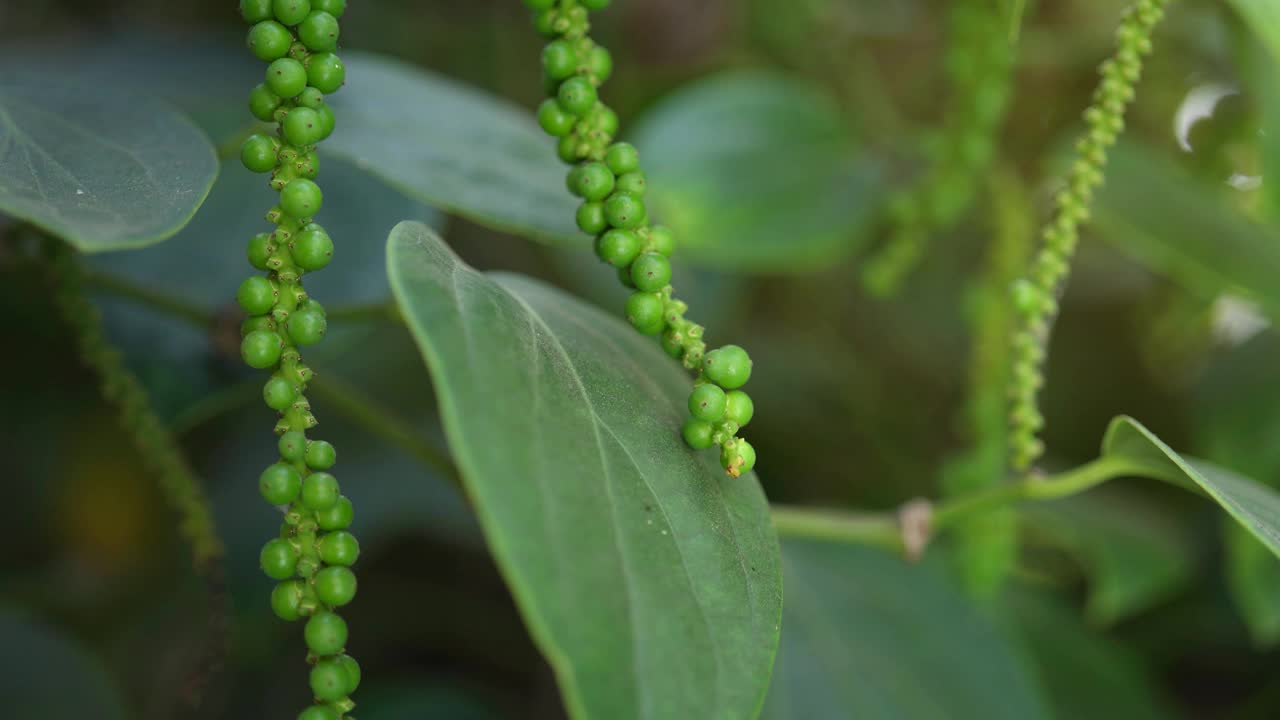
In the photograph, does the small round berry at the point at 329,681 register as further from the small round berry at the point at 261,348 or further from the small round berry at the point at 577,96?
the small round berry at the point at 577,96

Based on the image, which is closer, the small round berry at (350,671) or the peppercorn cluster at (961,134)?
the small round berry at (350,671)

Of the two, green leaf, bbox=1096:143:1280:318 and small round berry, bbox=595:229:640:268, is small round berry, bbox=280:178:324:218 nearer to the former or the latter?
small round berry, bbox=595:229:640:268

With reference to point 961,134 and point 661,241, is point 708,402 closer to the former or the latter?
point 661,241

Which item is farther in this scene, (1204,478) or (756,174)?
(756,174)

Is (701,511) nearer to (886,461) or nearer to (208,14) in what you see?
(886,461)

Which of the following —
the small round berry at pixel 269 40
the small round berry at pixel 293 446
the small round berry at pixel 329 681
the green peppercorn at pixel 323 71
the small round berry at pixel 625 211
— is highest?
the small round berry at pixel 269 40

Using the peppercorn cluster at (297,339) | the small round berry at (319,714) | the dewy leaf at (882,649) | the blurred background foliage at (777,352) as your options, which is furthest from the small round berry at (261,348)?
the dewy leaf at (882,649)

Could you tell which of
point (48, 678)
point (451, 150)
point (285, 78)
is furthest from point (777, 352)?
point (285, 78)
